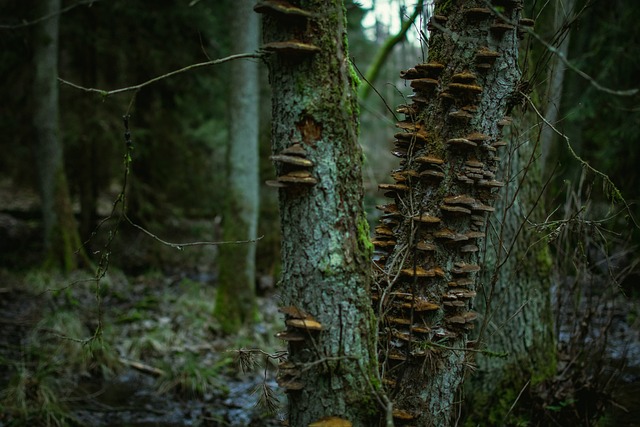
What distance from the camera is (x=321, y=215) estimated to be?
2184 millimetres

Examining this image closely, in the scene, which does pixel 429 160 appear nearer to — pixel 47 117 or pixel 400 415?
pixel 400 415

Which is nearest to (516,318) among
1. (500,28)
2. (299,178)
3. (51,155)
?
(500,28)

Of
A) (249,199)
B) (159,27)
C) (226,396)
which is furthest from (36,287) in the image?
(159,27)

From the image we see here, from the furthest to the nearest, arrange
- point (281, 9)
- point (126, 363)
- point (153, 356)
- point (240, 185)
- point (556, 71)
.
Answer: point (240, 185) → point (153, 356) → point (126, 363) → point (556, 71) → point (281, 9)

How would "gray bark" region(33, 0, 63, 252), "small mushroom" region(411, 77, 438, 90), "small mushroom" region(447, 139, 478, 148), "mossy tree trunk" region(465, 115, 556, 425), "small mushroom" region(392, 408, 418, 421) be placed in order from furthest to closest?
"gray bark" region(33, 0, 63, 252)
"mossy tree trunk" region(465, 115, 556, 425)
"small mushroom" region(411, 77, 438, 90)
"small mushroom" region(447, 139, 478, 148)
"small mushroom" region(392, 408, 418, 421)

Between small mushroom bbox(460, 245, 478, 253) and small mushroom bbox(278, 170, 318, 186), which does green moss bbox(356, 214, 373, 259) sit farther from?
small mushroom bbox(460, 245, 478, 253)

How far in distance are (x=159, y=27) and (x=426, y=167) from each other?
34.2 feet

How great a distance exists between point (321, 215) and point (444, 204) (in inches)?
30.9

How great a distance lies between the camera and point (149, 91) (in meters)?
12.3

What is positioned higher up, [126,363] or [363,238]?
[363,238]

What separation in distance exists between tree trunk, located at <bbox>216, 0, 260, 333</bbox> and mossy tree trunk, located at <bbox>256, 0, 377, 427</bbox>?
5334 millimetres

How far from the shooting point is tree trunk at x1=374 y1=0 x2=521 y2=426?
2.58 meters

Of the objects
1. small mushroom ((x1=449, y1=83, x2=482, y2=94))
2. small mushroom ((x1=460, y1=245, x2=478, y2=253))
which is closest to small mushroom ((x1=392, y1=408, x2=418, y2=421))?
small mushroom ((x1=460, y1=245, x2=478, y2=253))

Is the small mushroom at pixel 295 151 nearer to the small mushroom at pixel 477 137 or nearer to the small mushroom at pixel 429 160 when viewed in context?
the small mushroom at pixel 429 160
